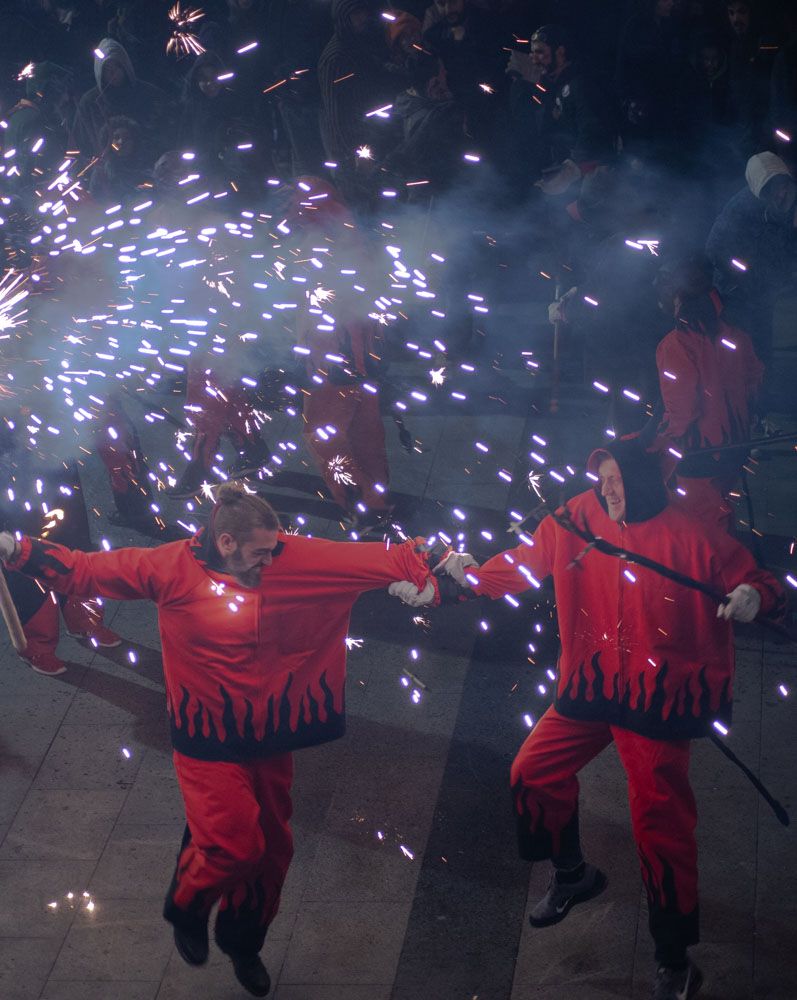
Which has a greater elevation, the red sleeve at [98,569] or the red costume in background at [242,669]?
the red sleeve at [98,569]

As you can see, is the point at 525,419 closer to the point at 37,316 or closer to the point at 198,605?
the point at 37,316

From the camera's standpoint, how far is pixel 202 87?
10375mm

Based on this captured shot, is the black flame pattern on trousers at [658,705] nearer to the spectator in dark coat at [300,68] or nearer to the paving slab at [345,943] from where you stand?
the paving slab at [345,943]

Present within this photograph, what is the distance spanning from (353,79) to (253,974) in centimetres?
697

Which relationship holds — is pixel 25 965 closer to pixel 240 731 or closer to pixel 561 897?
pixel 240 731

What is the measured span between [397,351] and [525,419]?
57.8 inches

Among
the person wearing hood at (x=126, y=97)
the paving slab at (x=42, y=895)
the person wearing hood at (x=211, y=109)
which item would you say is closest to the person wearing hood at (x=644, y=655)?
the paving slab at (x=42, y=895)

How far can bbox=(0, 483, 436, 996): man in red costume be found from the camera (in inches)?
190

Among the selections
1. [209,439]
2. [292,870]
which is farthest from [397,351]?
[292,870]

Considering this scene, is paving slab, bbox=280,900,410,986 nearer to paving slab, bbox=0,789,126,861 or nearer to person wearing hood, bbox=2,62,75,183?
paving slab, bbox=0,789,126,861

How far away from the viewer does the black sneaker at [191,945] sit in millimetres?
4891

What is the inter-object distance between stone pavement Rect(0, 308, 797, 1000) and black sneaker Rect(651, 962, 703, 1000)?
92 mm

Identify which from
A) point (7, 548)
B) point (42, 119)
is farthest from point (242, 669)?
point (42, 119)

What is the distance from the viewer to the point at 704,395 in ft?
20.9
